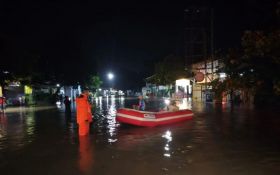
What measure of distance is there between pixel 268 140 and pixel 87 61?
68.5 m

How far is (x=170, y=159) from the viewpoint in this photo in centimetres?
1123

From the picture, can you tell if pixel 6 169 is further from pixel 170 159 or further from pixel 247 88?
pixel 247 88

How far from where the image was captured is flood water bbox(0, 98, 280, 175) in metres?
10.1

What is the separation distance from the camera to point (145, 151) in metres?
12.6

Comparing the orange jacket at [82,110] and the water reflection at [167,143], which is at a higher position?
the orange jacket at [82,110]

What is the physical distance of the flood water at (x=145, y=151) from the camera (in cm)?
1008

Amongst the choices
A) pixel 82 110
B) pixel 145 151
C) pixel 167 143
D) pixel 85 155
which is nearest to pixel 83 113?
pixel 82 110

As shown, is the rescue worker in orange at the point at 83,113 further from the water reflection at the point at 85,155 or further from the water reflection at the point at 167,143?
the water reflection at the point at 167,143

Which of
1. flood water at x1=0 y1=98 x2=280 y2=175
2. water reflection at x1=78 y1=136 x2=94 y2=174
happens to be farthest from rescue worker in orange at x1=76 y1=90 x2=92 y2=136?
water reflection at x1=78 y1=136 x2=94 y2=174

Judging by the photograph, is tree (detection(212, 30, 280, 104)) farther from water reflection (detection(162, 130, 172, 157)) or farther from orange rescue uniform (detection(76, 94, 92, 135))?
orange rescue uniform (detection(76, 94, 92, 135))

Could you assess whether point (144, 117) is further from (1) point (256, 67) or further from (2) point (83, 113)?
(1) point (256, 67)

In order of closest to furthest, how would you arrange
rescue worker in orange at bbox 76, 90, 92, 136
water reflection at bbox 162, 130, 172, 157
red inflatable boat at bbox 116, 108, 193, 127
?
1. water reflection at bbox 162, 130, 172, 157
2. rescue worker in orange at bbox 76, 90, 92, 136
3. red inflatable boat at bbox 116, 108, 193, 127

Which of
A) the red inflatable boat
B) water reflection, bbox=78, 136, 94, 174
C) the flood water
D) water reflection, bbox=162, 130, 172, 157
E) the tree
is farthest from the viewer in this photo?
the red inflatable boat

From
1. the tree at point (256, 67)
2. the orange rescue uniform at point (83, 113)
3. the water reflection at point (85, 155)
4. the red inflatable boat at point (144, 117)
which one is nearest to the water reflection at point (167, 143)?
the red inflatable boat at point (144, 117)
